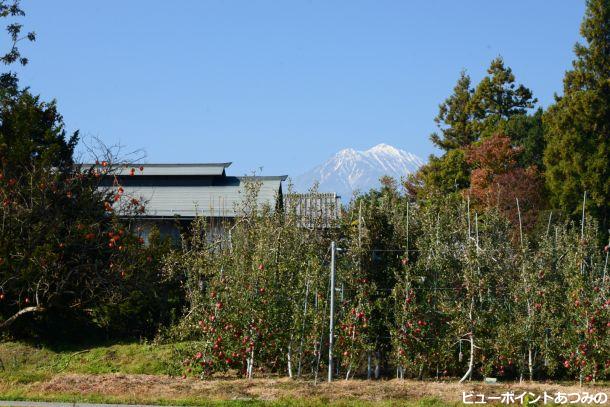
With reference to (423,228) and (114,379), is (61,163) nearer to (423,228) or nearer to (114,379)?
(114,379)

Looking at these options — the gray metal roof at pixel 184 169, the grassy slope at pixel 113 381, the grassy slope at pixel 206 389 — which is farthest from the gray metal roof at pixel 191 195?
the grassy slope at pixel 206 389

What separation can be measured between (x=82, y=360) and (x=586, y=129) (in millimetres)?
23372

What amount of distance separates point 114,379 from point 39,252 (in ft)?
10.5

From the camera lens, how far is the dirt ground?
34.8 ft

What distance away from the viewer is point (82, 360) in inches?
591

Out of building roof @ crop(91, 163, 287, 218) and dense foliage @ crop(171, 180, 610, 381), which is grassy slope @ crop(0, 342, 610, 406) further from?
building roof @ crop(91, 163, 287, 218)

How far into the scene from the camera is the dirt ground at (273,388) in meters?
10.6

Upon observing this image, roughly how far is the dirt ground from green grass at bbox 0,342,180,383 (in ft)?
3.87

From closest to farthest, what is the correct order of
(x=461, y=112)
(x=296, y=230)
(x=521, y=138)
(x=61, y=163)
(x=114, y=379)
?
(x=114, y=379) < (x=296, y=230) < (x=61, y=163) < (x=521, y=138) < (x=461, y=112)

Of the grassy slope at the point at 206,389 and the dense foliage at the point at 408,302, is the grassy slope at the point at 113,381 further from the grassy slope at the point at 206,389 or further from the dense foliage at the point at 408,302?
the dense foliage at the point at 408,302

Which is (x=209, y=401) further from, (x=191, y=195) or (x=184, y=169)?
(x=184, y=169)

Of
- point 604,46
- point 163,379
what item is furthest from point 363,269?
point 604,46

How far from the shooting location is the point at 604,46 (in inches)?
1309

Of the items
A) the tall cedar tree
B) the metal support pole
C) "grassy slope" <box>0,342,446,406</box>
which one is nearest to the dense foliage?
the metal support pole
